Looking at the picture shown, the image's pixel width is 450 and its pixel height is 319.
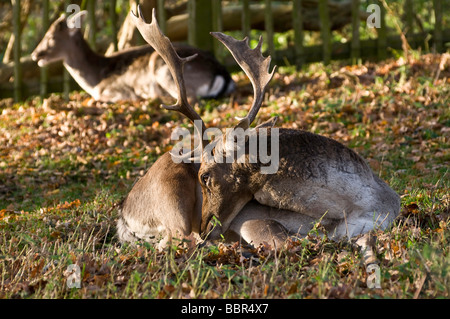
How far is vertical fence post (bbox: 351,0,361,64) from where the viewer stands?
1228 cm

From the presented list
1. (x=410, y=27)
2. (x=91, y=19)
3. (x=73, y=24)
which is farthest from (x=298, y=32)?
(x=73, y=24)

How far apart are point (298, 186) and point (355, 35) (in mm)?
8076

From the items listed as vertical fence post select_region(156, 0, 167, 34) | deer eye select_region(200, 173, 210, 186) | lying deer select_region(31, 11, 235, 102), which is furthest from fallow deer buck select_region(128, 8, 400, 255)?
vertical fence post select_region(156, 0, 167, 34)

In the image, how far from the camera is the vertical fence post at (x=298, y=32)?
12.6 meters

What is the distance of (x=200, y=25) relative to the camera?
1285cm

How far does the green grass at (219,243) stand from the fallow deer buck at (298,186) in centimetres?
19

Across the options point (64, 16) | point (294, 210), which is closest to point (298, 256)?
point (294, 210)

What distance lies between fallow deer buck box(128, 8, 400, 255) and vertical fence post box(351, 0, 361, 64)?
762cm

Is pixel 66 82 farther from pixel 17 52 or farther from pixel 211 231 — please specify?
pixel 211 231

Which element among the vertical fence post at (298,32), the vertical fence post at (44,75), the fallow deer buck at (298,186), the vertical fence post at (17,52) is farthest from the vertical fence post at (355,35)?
the fallow deer buck at (298,186)

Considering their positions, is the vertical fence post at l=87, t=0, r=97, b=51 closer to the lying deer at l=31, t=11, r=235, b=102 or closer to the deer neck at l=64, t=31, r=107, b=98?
the lying deer at l=31, t=11, r=235, b=102

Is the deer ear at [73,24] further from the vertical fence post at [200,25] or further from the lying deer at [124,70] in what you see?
the vertical fence post at [200,25]
